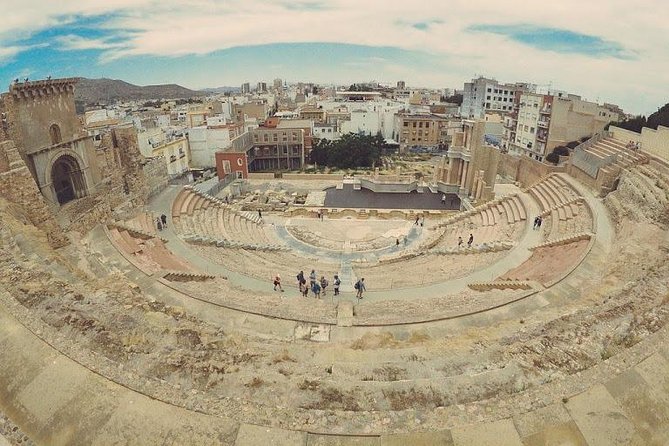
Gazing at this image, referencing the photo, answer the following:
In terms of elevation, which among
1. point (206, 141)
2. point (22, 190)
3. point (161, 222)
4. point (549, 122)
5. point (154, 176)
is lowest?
point (161, 222)

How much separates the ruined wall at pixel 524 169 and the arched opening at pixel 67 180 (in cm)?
3186

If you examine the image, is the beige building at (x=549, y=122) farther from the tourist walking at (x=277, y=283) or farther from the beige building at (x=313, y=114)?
the tourist walking at (x=277, y=283)

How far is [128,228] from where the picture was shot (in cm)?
1877

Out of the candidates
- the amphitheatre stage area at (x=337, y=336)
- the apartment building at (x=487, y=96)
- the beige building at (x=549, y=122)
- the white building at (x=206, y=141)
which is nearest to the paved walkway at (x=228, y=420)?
the amphitheatre stage area at (x=337, y=336)

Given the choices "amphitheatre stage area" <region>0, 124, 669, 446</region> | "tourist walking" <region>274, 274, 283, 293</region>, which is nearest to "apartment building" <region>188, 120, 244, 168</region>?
"amphitheatre stage area" <region>0, 124, 669, 446</region>

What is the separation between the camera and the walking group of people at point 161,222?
20367mm

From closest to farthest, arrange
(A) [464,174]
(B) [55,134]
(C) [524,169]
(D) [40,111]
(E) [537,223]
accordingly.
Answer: (D) [40,111]
(B) [55,134]
(E) [537,223]
(A) [464,174]
(C) [524,169]

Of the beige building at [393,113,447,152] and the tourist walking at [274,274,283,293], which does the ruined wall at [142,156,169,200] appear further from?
the beige building at [393,113,447,152]

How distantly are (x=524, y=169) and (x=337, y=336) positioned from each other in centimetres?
3328

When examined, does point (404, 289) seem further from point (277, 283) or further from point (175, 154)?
point (175, 154)

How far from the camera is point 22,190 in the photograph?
14.3 meters

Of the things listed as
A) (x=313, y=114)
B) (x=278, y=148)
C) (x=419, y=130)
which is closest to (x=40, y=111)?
(x=278, y=148)

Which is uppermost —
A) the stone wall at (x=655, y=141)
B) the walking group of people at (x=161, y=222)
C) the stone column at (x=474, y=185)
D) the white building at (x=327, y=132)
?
the stone wall at (x=655, y=141)

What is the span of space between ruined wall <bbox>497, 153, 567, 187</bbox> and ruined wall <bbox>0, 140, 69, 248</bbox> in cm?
3238
